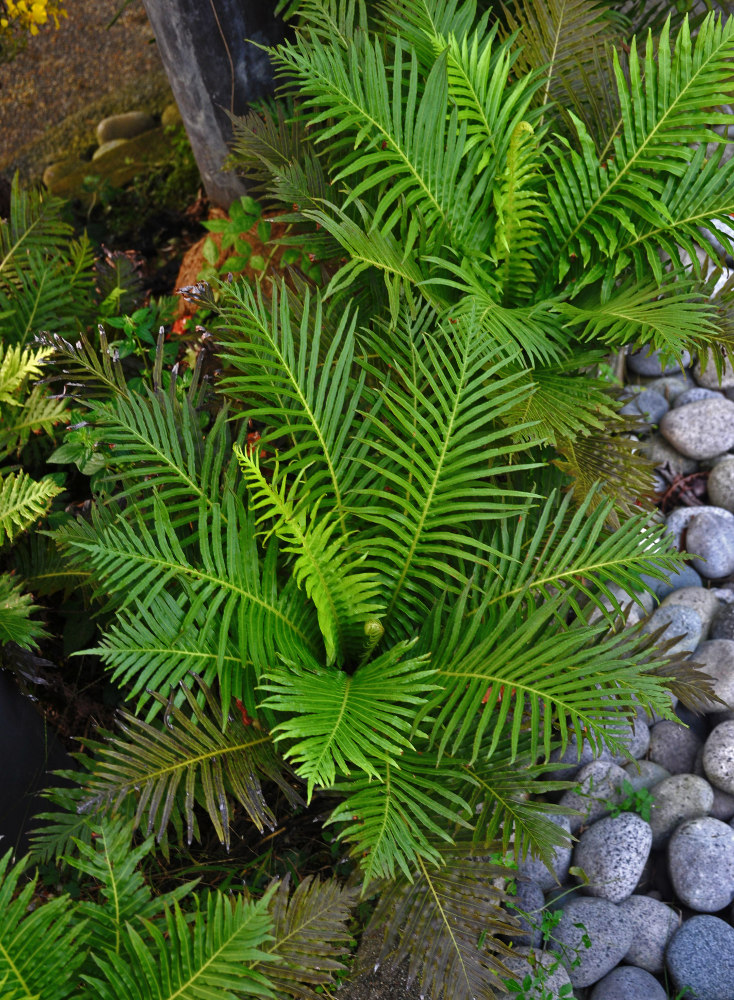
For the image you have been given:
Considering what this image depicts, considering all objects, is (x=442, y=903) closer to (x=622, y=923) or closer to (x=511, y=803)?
(x=511, y=803)

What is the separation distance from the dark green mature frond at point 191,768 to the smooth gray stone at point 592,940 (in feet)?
2.45

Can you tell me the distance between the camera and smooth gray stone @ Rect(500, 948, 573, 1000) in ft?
5.52

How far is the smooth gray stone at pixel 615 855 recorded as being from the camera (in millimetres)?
1902

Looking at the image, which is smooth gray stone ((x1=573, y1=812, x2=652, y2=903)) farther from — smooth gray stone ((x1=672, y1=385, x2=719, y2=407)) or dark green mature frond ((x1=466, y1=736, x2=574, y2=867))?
smooth gray stone ((x1=672, y1=385, x2=719, y2=407))

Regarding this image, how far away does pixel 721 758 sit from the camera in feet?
6.64

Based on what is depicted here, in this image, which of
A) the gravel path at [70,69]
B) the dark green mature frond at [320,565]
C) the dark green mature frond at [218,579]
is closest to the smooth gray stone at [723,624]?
the dark green mature frond at [320,565]

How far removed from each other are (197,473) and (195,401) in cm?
18

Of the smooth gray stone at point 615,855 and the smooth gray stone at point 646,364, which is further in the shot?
the smooth gray stone at point 646,364

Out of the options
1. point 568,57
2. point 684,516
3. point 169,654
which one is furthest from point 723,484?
point 169,654

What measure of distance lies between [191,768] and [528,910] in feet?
2.95

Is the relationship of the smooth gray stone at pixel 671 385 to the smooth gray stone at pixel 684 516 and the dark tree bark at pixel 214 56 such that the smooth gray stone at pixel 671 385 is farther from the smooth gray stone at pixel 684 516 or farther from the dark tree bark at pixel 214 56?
the dark tree bark at pixel 214 56

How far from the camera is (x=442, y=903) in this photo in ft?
4.84

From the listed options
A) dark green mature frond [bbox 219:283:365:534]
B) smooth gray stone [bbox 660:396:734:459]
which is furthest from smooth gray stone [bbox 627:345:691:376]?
dark green mature frond [bbox 219:283:365:534]

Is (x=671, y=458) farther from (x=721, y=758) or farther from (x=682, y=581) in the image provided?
(x=721, y=758)
